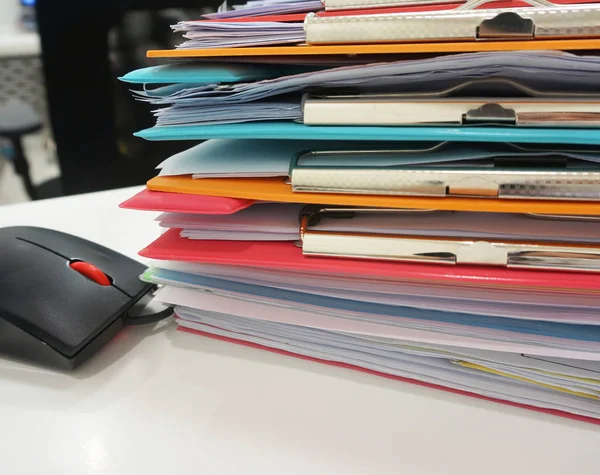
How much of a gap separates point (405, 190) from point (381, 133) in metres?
0.04

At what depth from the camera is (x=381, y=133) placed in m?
0.32

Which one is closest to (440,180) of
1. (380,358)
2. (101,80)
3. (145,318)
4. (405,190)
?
(405,190)

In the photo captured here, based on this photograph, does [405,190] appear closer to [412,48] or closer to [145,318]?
[412,48]

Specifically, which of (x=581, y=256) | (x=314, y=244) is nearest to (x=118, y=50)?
(x=314, y=244)

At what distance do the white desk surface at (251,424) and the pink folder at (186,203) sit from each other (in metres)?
0.12

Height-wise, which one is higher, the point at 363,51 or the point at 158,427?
the point at 363,51

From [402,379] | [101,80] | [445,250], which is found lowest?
[402,379]

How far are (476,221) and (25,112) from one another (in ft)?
5.07

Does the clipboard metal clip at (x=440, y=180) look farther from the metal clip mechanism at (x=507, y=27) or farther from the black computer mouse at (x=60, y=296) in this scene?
the black computer mouse at (x=60, y=296)

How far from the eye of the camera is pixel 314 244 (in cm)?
36

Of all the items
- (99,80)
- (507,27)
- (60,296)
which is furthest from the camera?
(99,80)

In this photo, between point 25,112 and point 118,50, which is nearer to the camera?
point 118,50

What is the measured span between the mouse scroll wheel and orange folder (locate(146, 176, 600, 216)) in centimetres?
11

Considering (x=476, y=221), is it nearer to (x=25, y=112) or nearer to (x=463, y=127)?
(x=463, y=127)
